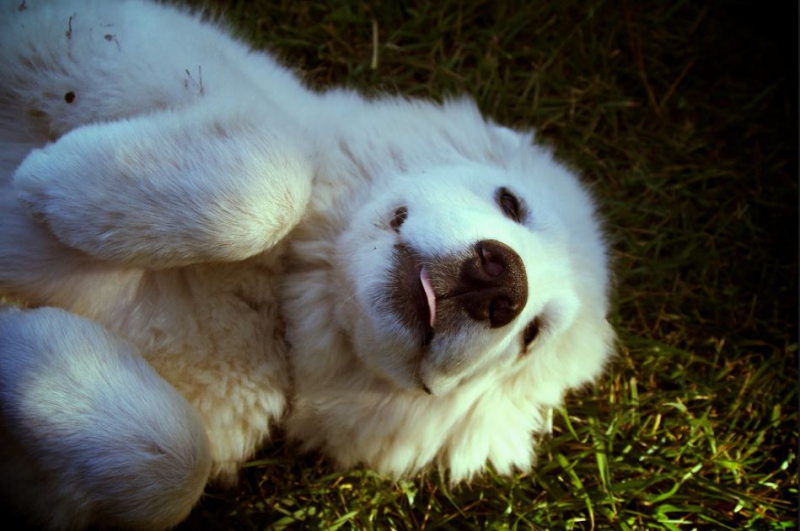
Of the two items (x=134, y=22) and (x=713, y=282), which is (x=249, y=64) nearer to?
(x=134, y=22)

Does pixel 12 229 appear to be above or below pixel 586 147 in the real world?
below

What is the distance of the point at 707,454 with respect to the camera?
3271 millimetres

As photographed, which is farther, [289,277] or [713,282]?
[713,282]

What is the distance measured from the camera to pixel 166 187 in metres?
1.99

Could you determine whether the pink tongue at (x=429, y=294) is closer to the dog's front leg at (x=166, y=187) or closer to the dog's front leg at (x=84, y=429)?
the dog's front leg at (x=166, y=187)

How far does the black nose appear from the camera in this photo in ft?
6.66

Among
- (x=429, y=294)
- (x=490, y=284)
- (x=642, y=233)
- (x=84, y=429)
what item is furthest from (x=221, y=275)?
(x=642, y=233)

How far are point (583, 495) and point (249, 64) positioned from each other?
93.9 inches

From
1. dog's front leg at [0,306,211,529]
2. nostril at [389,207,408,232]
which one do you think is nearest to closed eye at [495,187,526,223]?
nostril at [389,207,408,232]

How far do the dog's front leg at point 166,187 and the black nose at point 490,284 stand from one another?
64cm

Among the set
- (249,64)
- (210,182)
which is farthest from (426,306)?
(249,64)

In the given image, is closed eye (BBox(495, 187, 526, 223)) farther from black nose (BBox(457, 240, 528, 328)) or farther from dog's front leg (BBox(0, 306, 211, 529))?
dog's front leg (BBox(0, 306, 211, 529))

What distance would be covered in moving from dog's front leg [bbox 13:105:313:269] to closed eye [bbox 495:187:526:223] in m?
0.79

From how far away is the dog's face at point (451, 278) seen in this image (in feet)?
6.72
